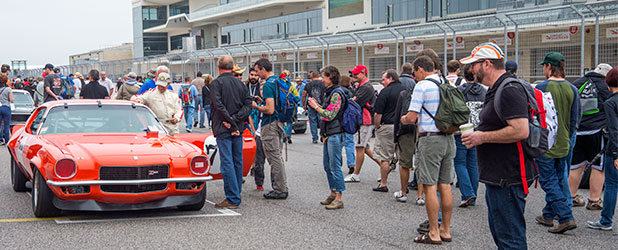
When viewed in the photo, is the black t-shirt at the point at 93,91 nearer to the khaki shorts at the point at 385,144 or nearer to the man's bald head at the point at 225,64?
the man's bald head at the point at 225,64

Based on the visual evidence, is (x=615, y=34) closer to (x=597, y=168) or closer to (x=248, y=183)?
(x=597, y=168)

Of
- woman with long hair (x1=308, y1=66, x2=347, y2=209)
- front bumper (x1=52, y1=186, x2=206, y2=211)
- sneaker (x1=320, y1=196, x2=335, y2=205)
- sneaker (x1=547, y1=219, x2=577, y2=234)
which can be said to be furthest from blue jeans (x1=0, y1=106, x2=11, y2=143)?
sneaker (x1=547, y1=219, x2=577, y2=234)

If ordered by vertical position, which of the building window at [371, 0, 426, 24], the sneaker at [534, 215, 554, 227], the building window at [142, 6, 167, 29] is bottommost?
the sneaker at [534, 215, 554, 227]

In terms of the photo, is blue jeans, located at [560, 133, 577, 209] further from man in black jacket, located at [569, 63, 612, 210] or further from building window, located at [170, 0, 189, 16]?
building window, located at [170, 0, 189, 16]

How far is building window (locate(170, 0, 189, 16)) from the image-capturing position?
75.1 metres

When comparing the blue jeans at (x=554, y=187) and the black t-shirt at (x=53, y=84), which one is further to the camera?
the black t-shirt at (x=53, y=84)

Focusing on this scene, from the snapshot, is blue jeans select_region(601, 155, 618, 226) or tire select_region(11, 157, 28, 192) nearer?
blue jeans select_region(601, 155, 618, 226)

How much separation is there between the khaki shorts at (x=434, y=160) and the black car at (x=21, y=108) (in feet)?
44.8

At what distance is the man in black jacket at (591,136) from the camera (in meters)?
7.45

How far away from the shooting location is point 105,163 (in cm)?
643

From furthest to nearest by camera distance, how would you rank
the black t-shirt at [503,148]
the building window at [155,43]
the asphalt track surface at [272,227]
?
1. the building window at [155,43]
2. the asphalt track surface at [272,227]
3. the black t-shirt at [503,148]

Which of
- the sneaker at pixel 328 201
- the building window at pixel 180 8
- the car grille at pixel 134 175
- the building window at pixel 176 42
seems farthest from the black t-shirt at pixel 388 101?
the building window at pixel 176 42

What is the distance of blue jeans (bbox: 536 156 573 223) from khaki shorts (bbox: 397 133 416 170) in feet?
5.93

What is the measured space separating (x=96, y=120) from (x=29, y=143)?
83 cm
